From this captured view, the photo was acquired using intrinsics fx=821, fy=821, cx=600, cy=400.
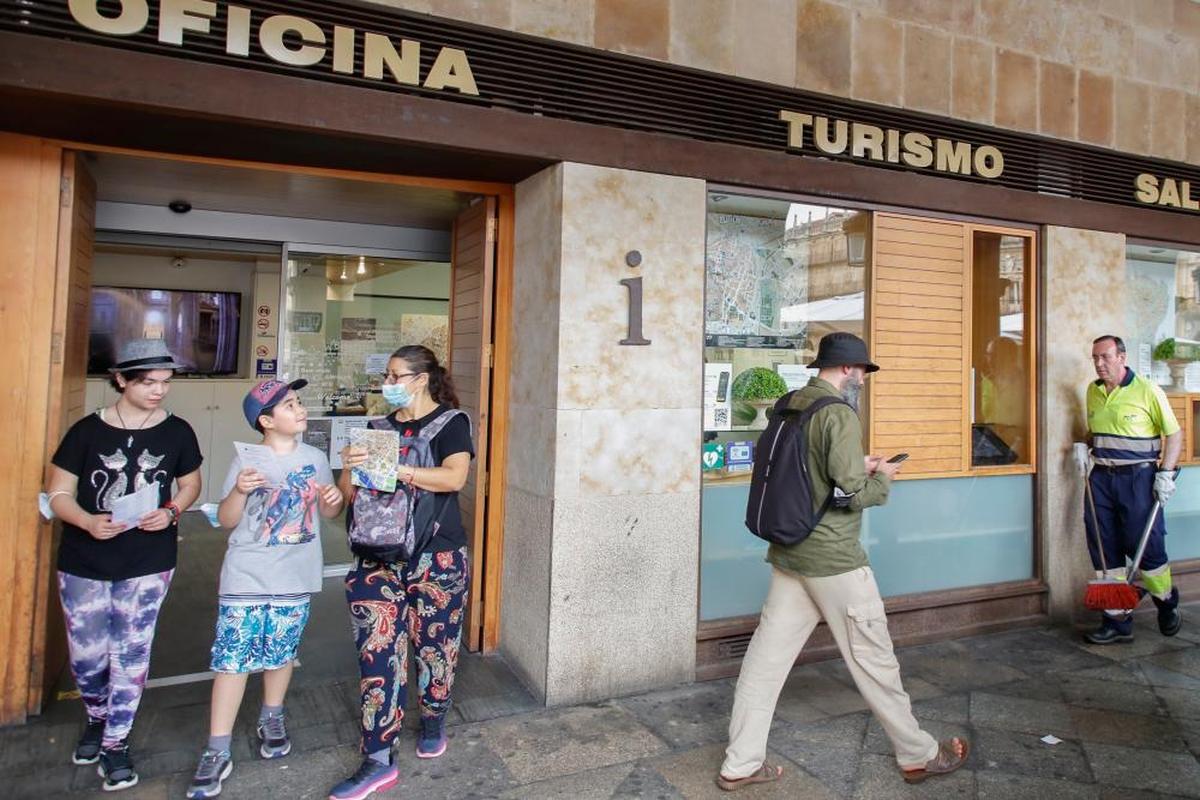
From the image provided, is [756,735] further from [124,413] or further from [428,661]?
[124,413]

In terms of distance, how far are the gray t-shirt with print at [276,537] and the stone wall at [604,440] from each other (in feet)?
4.23

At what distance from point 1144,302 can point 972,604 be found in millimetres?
3050

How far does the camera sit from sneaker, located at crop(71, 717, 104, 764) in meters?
3.49

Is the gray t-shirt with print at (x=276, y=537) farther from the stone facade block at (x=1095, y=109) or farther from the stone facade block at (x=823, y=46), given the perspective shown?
the stone facade block at (x=1095, y=109)

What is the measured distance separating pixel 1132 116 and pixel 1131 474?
9.32ft

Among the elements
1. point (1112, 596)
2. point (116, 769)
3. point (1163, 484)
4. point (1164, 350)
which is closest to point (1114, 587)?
point (1112, 596)

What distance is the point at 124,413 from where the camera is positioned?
11.1ft

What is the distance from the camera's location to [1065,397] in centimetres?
586

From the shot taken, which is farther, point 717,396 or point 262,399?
point 717,396

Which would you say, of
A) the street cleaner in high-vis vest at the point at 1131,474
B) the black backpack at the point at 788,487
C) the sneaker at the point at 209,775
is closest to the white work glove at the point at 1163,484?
the street cleaner in high-vis vest at the point at 1131,474

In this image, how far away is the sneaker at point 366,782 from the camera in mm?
3231

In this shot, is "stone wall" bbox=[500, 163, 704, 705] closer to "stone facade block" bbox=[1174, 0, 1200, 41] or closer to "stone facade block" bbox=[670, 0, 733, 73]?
"stone facade block" bbox=[670, 0, 733, 73]

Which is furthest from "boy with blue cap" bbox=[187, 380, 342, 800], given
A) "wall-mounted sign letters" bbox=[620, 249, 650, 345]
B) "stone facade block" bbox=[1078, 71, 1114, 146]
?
"stone facade block" bbox=[1078, 71, 1114, 146]

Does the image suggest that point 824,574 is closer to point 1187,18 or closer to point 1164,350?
point 1164,350
